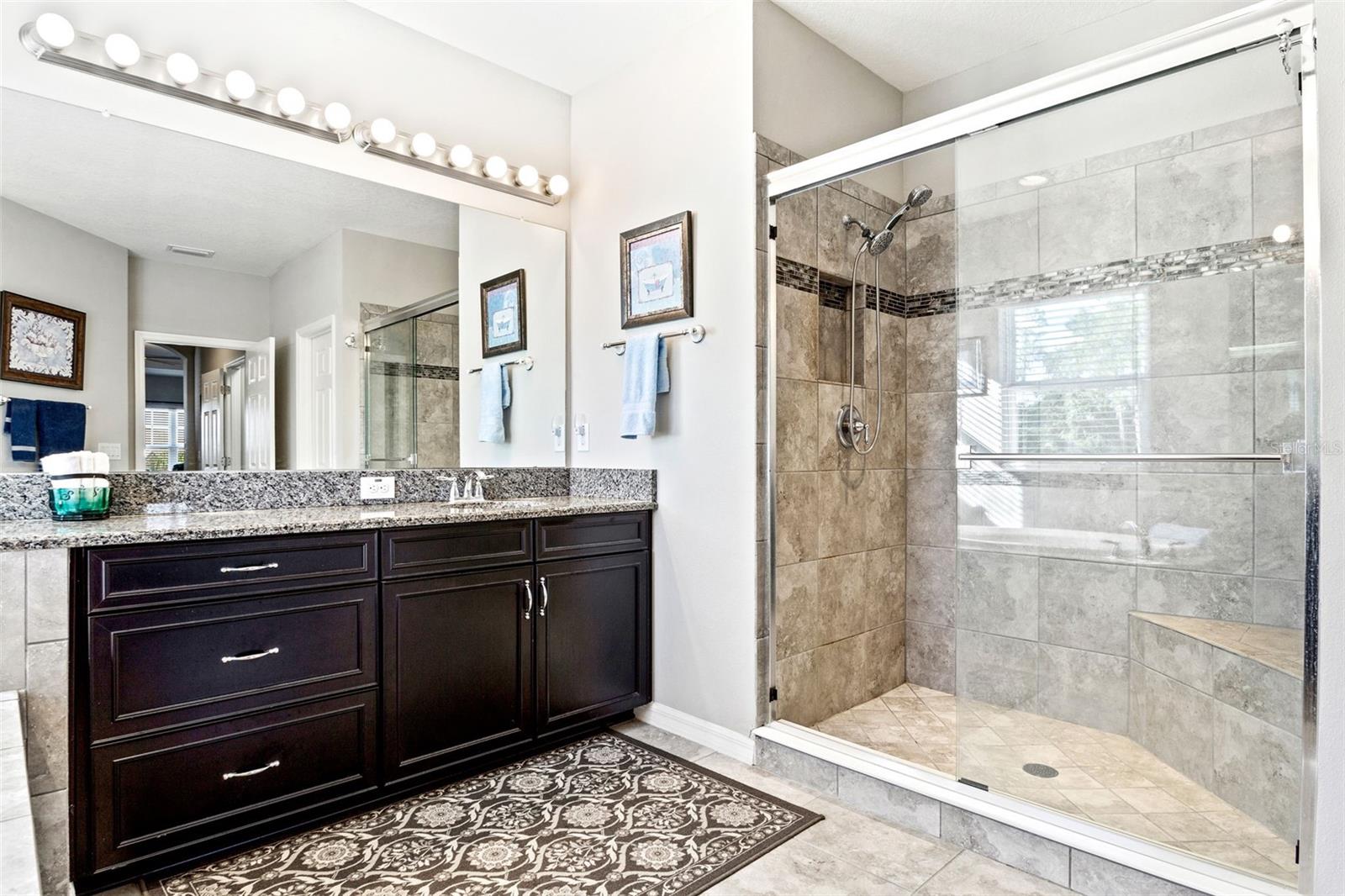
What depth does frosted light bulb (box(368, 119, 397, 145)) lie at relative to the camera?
2713 mm

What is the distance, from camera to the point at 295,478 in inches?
102

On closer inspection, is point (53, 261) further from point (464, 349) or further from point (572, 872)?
point (572, 872)

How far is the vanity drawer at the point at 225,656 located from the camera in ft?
5.87

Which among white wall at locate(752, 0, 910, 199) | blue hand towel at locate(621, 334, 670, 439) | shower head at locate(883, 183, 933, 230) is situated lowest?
blue hand towel at locate(621, 334, 670, 439)

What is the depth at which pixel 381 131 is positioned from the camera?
2723 mm

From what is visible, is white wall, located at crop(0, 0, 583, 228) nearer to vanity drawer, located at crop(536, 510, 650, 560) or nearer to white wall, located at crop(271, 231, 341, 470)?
white wall, located at crop(271, 231, 341, 470)

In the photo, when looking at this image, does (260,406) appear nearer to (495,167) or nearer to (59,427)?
(59,427)

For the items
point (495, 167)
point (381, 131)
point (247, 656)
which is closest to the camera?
point (247, 656)

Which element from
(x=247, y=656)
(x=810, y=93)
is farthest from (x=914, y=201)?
(x=247, y=656)

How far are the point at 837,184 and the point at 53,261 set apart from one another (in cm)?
264

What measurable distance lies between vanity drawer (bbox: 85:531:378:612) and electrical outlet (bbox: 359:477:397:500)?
58cm

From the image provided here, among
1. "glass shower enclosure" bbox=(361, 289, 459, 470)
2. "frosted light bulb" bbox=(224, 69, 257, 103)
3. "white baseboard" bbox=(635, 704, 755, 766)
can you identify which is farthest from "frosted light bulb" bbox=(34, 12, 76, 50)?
"white baseboard" bbox=(635, 704, 755, 766)

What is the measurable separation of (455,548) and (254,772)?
2.65 ft

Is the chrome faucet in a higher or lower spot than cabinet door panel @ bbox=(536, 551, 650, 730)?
higher
